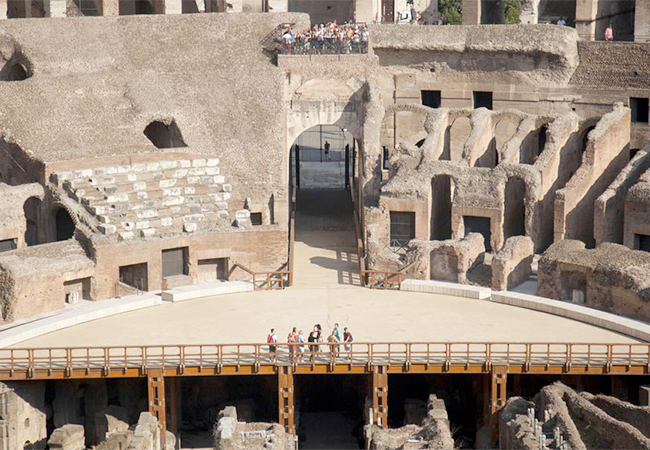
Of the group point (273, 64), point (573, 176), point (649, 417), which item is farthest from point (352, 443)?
point (273, 64)

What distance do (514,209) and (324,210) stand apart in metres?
10.3

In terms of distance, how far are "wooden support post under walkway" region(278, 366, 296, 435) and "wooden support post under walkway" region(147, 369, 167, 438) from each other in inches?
138

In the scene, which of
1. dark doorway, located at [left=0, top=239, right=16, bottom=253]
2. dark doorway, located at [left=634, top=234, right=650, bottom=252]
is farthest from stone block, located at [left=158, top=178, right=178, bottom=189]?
dark doorway, located at [left=634, top=234, right=650, bottom=252]

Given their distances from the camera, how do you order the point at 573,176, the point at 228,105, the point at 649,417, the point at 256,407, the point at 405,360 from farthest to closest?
the point at 228,105 < the point at 573,176 < the point at 256,407 < the point at 405,360 < the point at 649,417

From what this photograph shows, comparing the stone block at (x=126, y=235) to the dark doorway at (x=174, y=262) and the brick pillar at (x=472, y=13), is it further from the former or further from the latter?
the brick pillar at (x=472, y=13)

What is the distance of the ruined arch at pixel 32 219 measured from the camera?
56438 millimetres

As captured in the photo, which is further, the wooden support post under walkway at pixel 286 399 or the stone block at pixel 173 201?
the stone block at pixel 173 201

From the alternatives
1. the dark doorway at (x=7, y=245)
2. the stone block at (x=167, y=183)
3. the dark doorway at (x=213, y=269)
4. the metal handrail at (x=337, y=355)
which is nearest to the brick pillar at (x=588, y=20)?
the stone block at (x=167, y=183)

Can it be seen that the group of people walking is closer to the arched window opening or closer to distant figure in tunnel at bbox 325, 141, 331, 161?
the arched window opening

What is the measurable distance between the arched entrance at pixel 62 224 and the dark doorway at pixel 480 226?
47.1ft

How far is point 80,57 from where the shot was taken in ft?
202

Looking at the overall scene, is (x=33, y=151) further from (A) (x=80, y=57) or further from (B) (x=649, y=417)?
(B) (x=649, y=417)

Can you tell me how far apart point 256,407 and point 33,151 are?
13592mm

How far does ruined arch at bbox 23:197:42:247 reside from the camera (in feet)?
185
